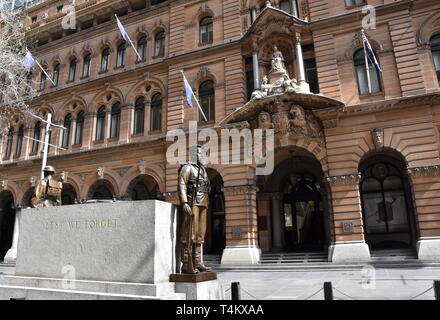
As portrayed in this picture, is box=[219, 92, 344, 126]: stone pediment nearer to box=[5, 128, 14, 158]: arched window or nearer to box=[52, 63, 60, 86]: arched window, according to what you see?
box=[52, 63, 60, 86]: arched window

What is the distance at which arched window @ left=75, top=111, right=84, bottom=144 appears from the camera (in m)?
27.2

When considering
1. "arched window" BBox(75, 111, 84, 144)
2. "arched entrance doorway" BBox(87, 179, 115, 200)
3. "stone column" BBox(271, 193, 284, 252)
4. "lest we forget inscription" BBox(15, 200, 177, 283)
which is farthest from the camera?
"arched window" BBox(75, 111, 84, 144)

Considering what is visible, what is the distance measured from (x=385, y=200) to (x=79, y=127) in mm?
23529

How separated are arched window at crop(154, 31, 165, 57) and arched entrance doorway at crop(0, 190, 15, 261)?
18.3 m

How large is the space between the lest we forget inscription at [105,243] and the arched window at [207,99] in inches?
585

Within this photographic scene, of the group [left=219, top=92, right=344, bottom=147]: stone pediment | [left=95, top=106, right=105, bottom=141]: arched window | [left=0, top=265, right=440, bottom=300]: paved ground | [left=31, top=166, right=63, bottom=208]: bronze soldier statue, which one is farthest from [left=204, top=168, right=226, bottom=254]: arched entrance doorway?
[left=31, top=166, right=63, bottom=208]: bronze soldier statue

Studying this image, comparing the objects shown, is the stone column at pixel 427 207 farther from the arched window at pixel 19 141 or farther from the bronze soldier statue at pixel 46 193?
the arched window at pixel 19 141

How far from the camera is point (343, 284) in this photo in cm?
1156

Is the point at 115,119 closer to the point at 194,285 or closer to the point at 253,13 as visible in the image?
the point at 253,13

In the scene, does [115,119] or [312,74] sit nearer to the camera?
[312,74]

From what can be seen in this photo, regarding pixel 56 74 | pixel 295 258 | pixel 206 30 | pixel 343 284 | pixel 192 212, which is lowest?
pixel 343 284

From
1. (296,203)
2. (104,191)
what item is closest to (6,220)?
(104,191)
